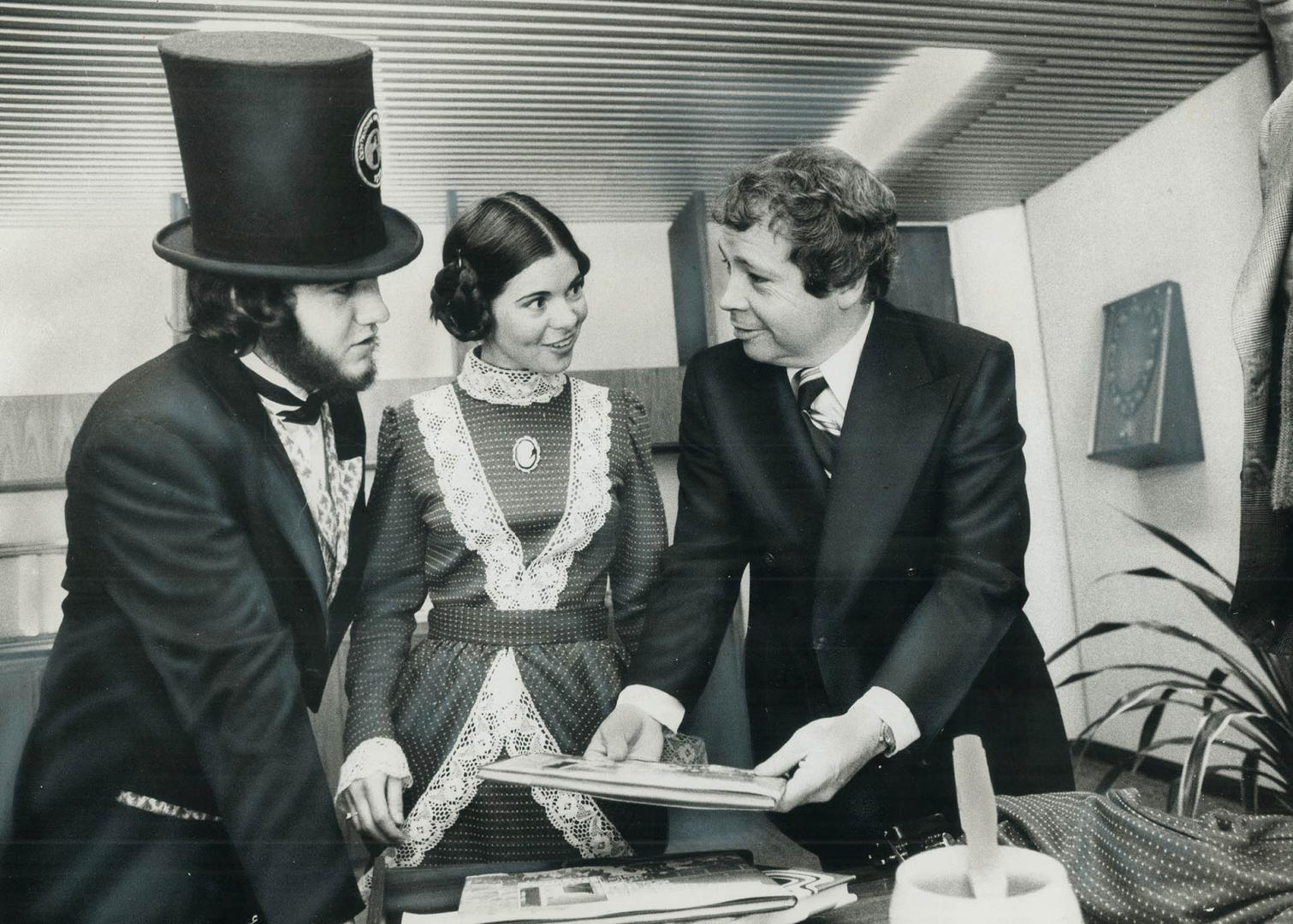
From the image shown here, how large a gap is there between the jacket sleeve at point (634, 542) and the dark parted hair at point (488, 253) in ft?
0.84

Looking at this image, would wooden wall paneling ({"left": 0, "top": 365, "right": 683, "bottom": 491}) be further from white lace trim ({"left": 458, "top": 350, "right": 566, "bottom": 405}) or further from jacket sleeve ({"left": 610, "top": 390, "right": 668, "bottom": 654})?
jacket sleeve ({"left": 610, "top": 390, "right": 668, "bottom": 654})

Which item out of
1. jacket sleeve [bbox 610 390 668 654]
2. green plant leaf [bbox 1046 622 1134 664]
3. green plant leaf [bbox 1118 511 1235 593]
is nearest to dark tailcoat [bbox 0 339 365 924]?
jacket sleeve [bbox 610 390 668 654]

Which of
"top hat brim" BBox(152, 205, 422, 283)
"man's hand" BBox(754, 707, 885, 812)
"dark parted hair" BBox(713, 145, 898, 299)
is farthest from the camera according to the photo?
"dark parted hair" BBox(713, 145, 898, 299)

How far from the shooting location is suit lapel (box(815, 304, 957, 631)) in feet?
4.95

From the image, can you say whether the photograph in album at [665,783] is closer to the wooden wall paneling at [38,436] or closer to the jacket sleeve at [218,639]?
the jacket sleeve at [218,639]

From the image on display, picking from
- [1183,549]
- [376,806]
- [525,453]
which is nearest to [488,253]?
[525,453]

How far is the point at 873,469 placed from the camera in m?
1.51

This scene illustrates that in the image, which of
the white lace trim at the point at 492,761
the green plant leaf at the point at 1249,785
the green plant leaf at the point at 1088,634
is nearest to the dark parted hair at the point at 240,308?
the white lace trim at the point at 492,761

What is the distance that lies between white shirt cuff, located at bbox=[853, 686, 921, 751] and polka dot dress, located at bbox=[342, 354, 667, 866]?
37 centimetres

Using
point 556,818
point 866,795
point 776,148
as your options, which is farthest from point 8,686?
point 776,148

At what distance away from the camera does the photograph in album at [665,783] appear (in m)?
0.89

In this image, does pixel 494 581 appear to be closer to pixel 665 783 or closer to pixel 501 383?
pixel 501 383

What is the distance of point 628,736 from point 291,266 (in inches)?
30.9

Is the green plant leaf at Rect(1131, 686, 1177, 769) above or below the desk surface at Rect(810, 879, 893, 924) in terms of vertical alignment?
below
